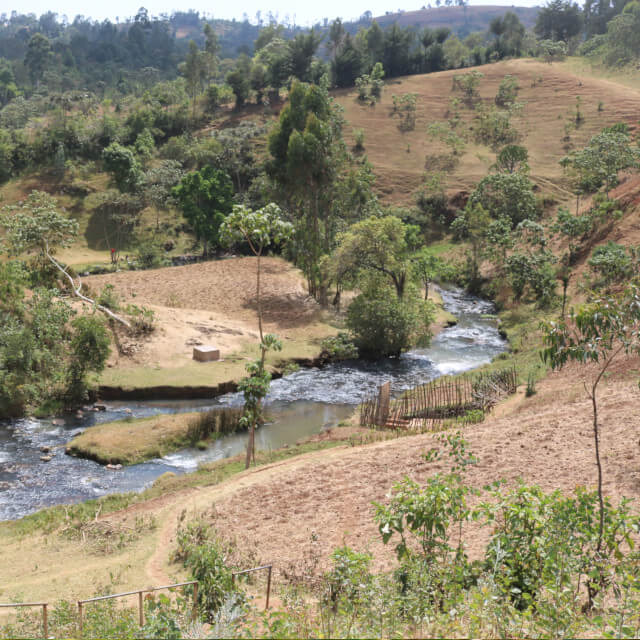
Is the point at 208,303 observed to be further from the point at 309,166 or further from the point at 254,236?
the point at 254,236

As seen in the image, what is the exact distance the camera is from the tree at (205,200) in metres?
48.0

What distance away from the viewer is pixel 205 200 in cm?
4856

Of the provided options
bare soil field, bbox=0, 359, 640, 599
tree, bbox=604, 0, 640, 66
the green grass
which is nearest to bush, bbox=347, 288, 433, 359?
the green grass

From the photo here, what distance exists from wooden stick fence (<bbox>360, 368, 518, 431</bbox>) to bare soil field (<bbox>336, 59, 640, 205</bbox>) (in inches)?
1516

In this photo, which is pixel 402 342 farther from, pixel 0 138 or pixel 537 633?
pixel 0 138

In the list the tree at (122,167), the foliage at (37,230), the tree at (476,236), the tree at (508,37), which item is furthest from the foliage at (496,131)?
the foliage at (37,230)

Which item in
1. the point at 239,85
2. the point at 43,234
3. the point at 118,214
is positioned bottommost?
the point at 118,214

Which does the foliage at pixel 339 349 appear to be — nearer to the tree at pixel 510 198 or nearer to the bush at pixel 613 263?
the bush at pixel 613 263

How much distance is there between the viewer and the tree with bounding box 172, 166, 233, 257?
48.0 meters

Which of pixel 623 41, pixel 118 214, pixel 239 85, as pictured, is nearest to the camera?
pixel 118 214

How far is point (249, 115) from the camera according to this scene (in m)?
74.8

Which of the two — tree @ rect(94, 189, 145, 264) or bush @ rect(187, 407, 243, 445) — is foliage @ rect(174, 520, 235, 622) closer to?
bush @ rect(187, 407, 243, 445)

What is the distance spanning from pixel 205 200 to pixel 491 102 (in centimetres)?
4123

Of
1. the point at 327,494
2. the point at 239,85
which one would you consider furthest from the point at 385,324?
the point at 239,85
